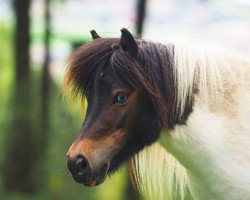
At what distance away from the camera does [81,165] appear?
4715 millimetres

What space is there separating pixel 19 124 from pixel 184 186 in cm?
1053

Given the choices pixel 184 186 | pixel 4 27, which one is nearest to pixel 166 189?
pixel 184 186

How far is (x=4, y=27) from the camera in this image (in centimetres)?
1988

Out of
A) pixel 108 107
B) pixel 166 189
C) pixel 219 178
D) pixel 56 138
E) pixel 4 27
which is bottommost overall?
pixel 56 138

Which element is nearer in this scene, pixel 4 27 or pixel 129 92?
pixel 129 92

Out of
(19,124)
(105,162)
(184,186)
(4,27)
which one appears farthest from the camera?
(4,27)

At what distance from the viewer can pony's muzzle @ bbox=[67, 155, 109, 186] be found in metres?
4.70

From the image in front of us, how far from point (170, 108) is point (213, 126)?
35 centimetres

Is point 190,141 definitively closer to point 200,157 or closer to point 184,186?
point 200,157

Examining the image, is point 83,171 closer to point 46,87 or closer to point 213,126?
point 213,126

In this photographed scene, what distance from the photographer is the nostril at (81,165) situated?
470 cm

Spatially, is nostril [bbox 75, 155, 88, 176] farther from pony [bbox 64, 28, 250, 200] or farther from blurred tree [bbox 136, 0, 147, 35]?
blurred tree [bbox 136, 0, 147, 35]

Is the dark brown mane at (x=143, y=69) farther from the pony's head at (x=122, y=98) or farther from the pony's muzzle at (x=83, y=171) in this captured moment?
the pony's muzzle at (x=83, y=171)

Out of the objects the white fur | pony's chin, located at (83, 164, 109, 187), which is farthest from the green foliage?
pony's chin, located at (83, 164, 109, 187)
